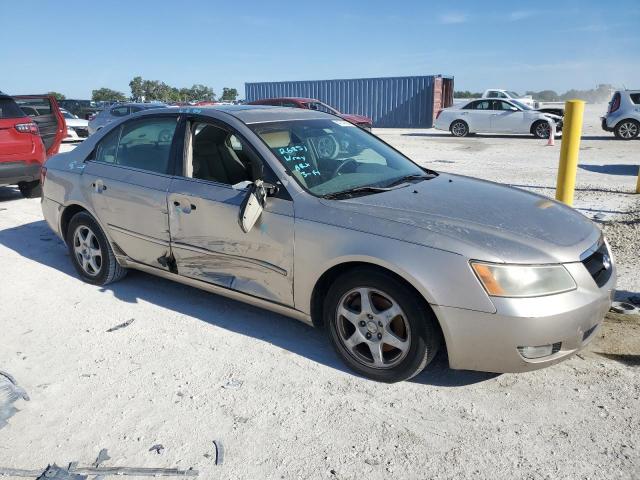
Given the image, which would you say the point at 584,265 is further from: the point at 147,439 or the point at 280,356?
the point at 147,439

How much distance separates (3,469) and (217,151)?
244 centimetres

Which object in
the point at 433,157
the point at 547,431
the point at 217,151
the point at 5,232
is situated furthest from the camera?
the point at 433,157

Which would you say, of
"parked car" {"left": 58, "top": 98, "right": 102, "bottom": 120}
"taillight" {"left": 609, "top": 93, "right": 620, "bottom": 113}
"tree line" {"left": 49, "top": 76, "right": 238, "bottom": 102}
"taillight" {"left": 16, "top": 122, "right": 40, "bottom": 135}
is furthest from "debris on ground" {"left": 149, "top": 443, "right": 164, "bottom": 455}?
"tree line" {"left": 49, "top": 76, "right": 238, "bottom": 102}

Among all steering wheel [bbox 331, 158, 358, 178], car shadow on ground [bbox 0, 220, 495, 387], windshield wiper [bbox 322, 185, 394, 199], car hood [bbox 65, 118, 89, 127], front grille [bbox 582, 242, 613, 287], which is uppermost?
steering wheel [bbox 331, 158, 358, 178]

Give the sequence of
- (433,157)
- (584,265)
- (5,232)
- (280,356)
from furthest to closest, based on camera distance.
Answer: (433,157)
(5,232)
(280,356)
(584,265)

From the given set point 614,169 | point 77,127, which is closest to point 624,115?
point 614,169

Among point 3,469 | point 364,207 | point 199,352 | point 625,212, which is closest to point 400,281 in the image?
point 364,207

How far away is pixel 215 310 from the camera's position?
14.4ft

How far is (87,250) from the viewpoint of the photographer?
494cm

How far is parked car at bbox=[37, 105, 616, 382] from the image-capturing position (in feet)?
9.48

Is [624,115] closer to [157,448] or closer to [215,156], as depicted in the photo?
[215,156]

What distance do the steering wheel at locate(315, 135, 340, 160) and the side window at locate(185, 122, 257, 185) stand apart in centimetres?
52

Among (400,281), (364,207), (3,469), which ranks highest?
(364,207)

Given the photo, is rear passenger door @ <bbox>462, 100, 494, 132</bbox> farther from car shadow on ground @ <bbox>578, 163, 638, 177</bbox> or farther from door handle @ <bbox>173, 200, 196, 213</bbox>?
door handle @ <bbox>173, 200, 196, 213</bbox>
